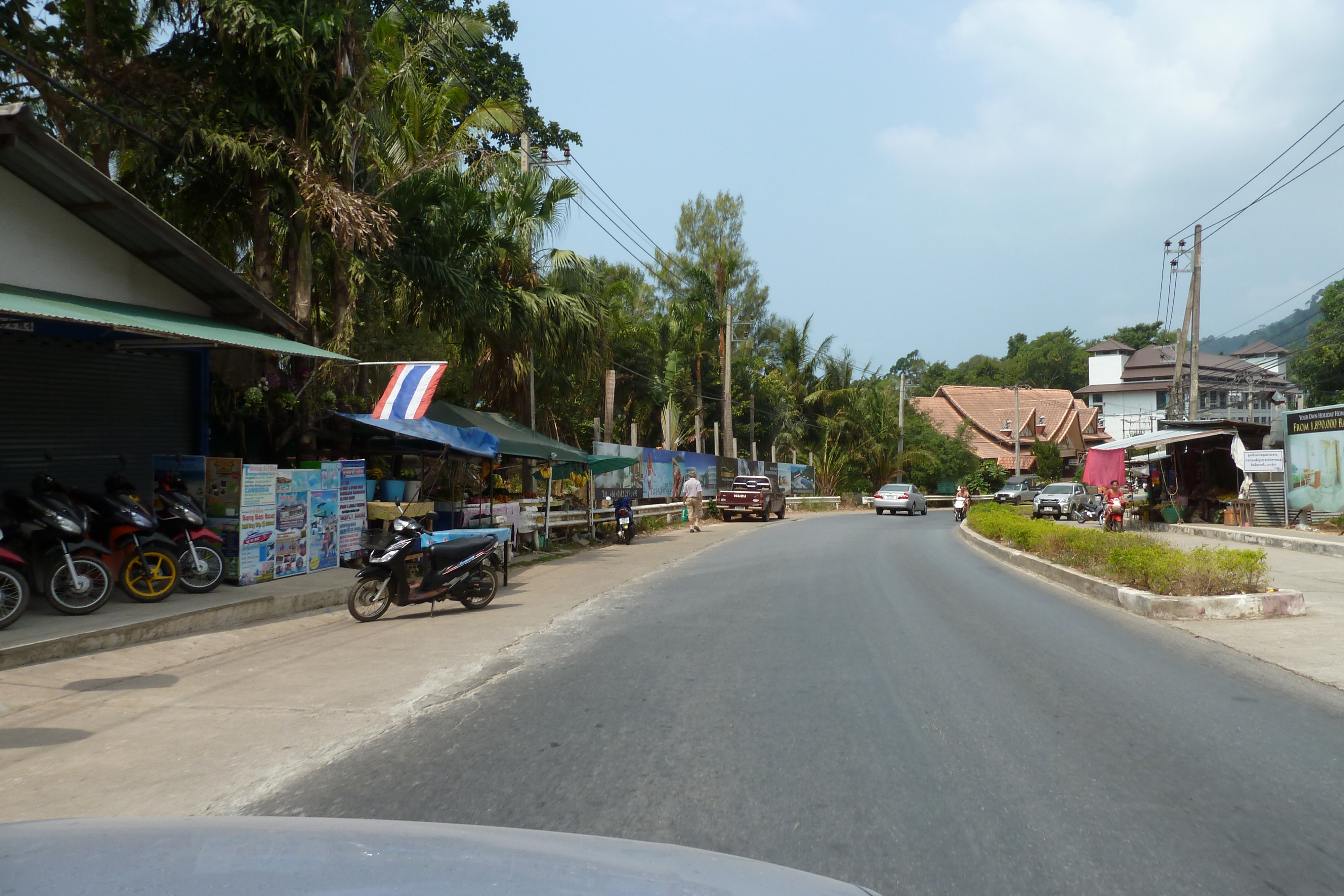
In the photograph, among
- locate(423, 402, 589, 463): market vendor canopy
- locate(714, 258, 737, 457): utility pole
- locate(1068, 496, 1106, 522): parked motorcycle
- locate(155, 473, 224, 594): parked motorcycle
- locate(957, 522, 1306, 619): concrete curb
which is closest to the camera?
locate(957, 522, 1306, 619): concrete curb

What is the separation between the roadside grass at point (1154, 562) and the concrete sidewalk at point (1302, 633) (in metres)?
0.62

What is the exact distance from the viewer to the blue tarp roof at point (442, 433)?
14453mm

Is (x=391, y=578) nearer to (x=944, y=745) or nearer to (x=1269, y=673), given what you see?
(x=944, y=745)

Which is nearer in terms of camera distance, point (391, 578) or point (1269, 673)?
point (1269, 673)

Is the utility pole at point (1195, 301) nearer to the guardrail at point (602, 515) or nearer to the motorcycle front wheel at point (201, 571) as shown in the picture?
the guardrail at point (602, 515)

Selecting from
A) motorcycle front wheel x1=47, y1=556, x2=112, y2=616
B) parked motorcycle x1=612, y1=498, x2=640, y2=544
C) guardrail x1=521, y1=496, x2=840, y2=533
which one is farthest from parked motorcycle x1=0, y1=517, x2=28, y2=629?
parked motorcycle x1=612, y1=498, x2=640, y2=544

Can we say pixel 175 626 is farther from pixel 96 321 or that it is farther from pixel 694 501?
Answer: pixel 694 501

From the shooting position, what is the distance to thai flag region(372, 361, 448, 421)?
13609 millimetres

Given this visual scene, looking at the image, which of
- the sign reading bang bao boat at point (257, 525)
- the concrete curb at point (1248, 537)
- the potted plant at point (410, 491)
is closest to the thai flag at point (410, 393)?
the sign reading bang bao boat at point (257, 525)

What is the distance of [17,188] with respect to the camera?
425 inches

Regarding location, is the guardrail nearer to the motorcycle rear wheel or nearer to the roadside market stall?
the motorcycle rear wheel

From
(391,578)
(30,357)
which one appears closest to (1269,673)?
(391,578)

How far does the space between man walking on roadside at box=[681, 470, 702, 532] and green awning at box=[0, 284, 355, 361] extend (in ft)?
51.8

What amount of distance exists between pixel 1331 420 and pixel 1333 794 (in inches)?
937
